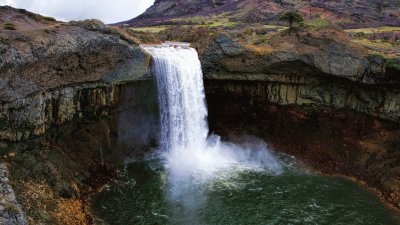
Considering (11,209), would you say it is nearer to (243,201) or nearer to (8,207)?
(8,207)

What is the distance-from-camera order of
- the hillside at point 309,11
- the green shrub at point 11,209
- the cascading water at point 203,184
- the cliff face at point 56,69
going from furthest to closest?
the hillside at point 309,11, the cascading water at point 203,184, the cliff face at point 56,69, the green shrub at point 11,209

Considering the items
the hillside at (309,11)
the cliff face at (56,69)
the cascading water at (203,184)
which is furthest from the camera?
the hillside at (309,11)

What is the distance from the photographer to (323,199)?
23.0m

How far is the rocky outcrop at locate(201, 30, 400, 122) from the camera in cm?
2712

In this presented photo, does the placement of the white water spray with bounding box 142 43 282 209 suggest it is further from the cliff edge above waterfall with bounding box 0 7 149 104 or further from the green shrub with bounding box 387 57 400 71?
the green shrub with bounding box 387 57 400 71

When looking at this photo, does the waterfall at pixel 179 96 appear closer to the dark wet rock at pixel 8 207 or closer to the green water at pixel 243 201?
the green water at pixel 243 201

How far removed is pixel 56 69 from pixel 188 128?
11.4 metres

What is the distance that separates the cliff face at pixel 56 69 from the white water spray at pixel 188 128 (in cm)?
239

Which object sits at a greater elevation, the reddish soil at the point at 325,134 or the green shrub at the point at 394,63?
the green shrub at the point at 394,63

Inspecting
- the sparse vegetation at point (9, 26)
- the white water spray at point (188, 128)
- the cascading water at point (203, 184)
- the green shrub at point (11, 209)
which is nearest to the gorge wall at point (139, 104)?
the sparse vegetation at point (9, 26)

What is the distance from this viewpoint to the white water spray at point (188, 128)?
26750 mm

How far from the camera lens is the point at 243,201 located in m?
22.1

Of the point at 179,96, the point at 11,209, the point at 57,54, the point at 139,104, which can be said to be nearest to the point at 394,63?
the point at 179,96

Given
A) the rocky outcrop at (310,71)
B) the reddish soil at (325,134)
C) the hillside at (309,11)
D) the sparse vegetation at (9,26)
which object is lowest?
the reddish soil at (325,134)
